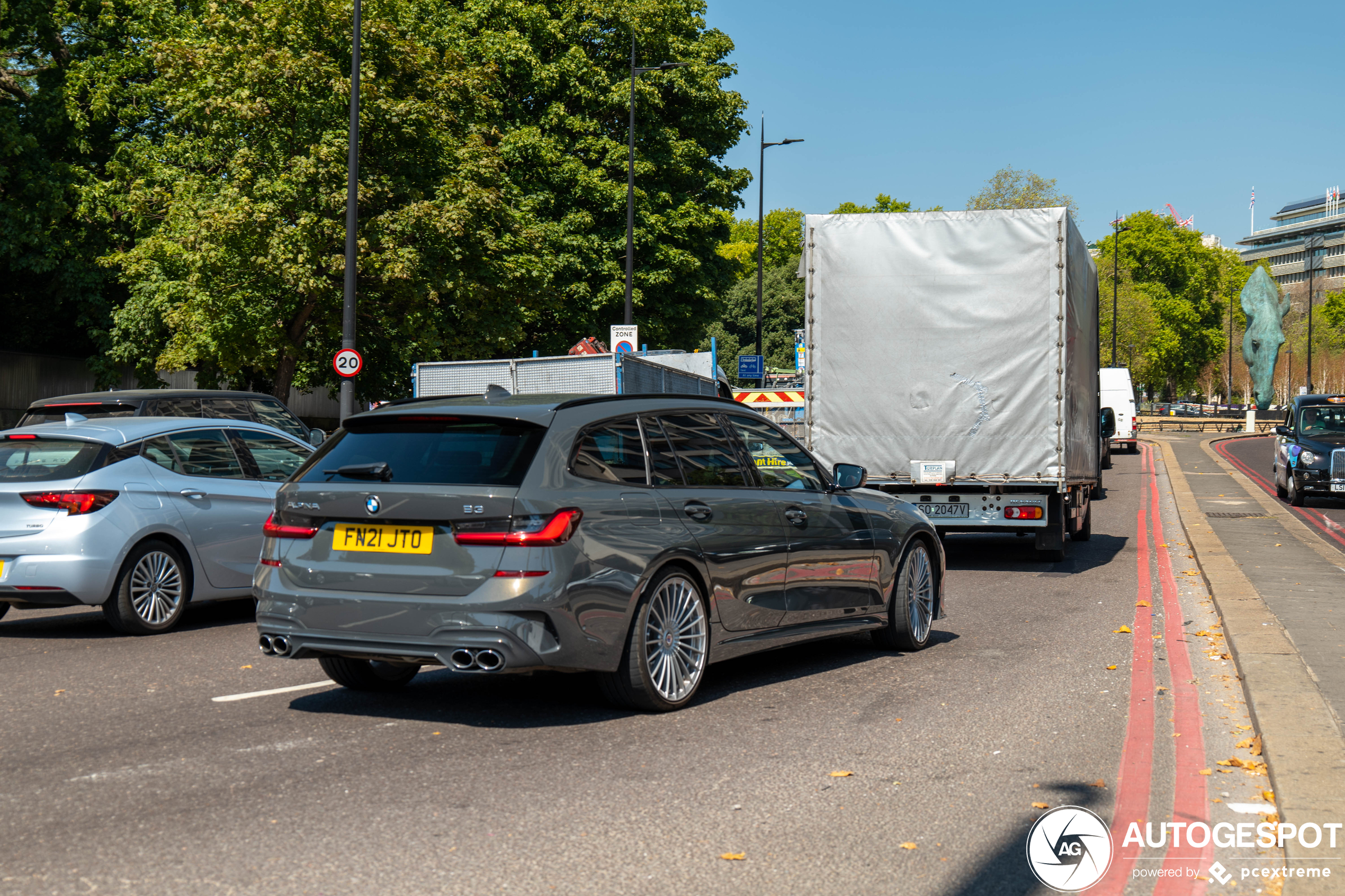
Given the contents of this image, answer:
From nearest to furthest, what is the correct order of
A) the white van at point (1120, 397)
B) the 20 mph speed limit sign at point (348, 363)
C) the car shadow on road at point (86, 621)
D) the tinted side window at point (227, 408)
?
1. the car shadow on road at point (86, 621)
2. the tinted side window at point (227, 408)
3. the 20 mph speed limit sign at point (348, 363)
4. the white van at point (1120, 397)

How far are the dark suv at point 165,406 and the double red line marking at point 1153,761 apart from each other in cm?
742

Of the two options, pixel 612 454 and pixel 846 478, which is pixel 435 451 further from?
pixel 846 478

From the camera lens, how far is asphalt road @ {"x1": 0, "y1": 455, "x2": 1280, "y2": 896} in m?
4.21

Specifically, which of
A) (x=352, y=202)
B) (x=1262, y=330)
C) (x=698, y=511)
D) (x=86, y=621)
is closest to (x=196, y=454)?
(x=86, y=621)

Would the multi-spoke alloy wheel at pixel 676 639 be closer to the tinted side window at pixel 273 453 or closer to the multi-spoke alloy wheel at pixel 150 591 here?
the multi-spoke alloy wheel at pixel 150 591

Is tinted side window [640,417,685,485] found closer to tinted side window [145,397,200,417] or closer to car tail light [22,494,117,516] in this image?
car tail light [22,494,117,516]

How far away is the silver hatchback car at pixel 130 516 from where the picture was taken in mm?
9016

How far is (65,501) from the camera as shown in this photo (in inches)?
359

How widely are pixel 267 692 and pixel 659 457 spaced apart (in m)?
2.49

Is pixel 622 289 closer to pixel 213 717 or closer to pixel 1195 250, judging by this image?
pixel 213 717

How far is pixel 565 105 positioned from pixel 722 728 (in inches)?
1304

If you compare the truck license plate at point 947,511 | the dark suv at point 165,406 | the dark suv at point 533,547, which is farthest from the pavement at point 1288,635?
the dark suv at point 165,406

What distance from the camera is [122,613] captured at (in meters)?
9.29

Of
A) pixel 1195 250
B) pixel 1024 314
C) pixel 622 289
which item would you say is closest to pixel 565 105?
pixel 622 289
